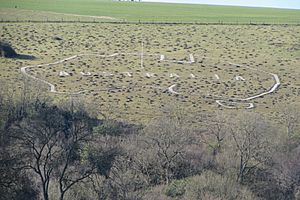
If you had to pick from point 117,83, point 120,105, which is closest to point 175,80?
point 117,83

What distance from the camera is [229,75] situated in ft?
221

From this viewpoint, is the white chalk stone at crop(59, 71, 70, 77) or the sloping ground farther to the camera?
the sloping ground

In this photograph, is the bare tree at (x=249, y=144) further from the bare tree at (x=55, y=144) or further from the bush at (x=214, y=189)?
the bare tree at (x=55, y=144)

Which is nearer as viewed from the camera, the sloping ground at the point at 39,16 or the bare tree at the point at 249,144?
the bare tree at the point at 249,144

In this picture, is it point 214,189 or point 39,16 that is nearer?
point 214,189

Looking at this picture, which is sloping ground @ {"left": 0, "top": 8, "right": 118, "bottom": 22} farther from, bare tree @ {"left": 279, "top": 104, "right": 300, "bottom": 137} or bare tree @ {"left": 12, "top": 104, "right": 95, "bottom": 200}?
bare tree @ {"left": 279, "top": 104, "right": 300, "bottom": 137}

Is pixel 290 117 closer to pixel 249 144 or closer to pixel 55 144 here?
pixel 249 144

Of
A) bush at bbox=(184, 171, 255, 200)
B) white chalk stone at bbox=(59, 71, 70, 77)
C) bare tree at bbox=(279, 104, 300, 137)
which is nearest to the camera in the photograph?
bush at bbox=(184, 171, 255, 200)

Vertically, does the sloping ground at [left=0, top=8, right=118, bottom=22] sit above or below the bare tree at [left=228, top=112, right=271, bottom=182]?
above

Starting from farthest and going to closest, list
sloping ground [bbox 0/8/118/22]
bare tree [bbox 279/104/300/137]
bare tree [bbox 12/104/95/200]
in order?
sloping ground [bbox 0/8/118/22], bare tree [bbox 279/104/300/137], bare tree [bbox 12/104/95/200]

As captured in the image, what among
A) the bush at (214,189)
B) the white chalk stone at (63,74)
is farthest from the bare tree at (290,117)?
the white chalk stone at (63,74)

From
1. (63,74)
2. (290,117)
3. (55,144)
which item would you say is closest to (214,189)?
(55,144)

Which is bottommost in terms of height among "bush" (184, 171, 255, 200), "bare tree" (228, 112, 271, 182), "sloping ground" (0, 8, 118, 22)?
"bush" (184, 171, 255, 200)

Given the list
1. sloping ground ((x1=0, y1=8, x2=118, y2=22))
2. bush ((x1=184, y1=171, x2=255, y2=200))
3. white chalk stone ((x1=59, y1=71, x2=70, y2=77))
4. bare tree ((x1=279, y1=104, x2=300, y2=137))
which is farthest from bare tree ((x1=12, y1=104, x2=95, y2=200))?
sloping ground ((x1=0, y1=8, x2=118, y2=22))
